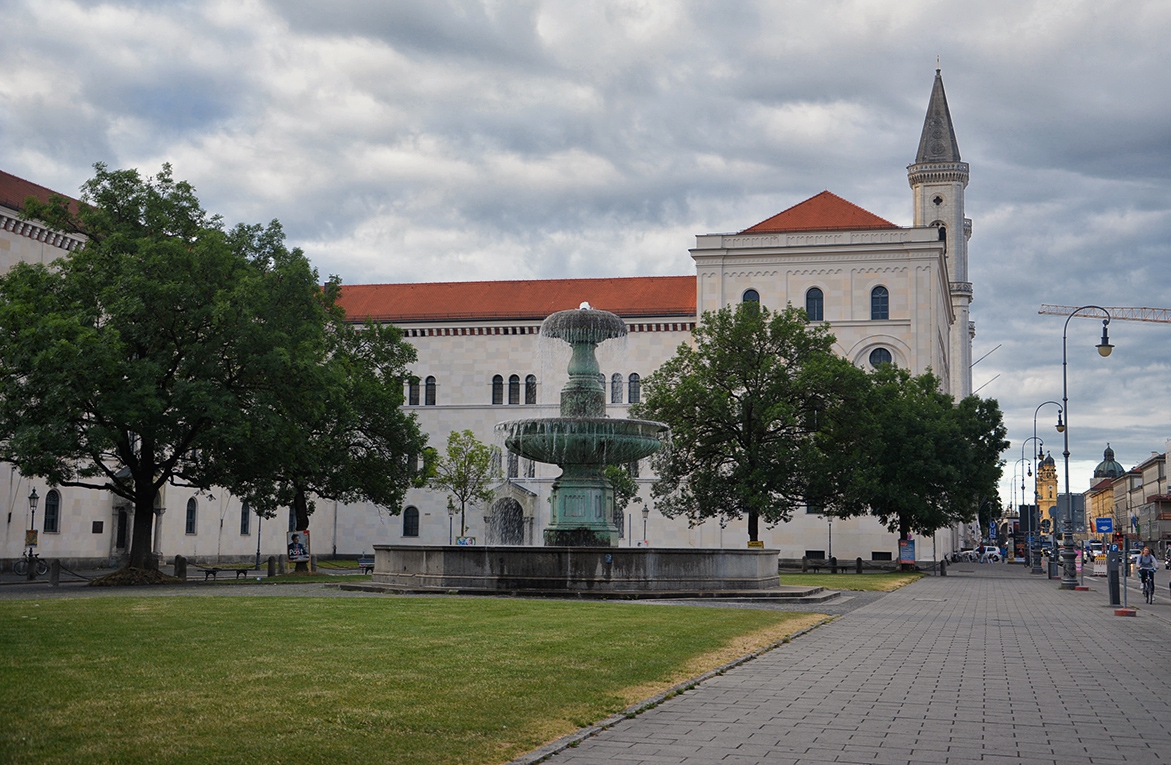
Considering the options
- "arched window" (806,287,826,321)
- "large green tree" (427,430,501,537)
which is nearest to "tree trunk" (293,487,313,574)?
"large green tree" (427,430,501,537)

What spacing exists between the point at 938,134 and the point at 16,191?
250 ft

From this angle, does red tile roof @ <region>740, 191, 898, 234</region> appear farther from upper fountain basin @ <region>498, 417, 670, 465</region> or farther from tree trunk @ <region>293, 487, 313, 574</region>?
upper fountain basin @ <region>498, 417, 670, 465</region>

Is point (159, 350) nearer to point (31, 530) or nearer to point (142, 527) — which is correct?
point (142, 527)

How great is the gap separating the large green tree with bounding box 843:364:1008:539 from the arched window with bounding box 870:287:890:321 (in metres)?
7.87

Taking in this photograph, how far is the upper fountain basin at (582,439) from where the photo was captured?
85.0 ft

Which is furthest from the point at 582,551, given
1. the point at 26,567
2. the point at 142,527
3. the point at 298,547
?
the point at 26,567

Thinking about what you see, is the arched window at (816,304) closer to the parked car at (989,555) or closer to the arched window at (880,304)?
the arched window at (880,304)

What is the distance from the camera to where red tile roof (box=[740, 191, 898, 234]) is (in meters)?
66.3

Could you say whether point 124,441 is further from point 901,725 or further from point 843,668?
point 901,725

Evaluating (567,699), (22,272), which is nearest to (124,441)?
(22,272)

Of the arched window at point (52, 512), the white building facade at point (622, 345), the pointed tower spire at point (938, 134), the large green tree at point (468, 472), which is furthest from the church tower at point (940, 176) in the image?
the arched window at point (52, 512)

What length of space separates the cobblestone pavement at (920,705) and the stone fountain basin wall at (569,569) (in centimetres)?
641

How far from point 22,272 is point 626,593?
20034mm

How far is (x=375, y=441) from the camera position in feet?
147
